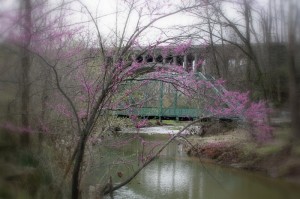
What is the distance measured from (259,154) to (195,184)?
6.92 feet

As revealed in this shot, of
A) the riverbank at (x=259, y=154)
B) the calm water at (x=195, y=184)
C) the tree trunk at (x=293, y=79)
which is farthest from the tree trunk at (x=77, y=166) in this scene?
the tree trunk at (x=293, y=79)

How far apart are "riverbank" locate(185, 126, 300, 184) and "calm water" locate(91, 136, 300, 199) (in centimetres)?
42

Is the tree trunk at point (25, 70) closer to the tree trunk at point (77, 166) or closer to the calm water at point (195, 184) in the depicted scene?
the tree trunk at point (77, 166)

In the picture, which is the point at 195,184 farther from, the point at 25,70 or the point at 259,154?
the point at 25,70

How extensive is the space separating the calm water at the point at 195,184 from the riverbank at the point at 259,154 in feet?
1.38

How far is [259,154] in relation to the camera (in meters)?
10.3

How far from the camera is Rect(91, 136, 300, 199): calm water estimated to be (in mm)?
8289

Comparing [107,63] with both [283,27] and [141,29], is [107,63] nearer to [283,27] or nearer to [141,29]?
[141,29]

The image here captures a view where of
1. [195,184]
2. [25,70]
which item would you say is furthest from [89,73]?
[195,184]

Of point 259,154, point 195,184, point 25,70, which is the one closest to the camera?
point 25,70

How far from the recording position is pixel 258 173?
10.9 m

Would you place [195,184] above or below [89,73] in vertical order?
below

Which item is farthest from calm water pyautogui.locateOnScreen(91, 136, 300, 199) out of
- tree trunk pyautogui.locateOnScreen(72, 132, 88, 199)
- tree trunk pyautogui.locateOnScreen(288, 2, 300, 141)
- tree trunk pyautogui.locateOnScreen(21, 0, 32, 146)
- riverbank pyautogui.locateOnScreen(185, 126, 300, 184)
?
tree trunk pyautogui.locateOnScreen(21, 0, 32, 146)

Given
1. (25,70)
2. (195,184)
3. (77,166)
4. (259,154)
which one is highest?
(25,70)
